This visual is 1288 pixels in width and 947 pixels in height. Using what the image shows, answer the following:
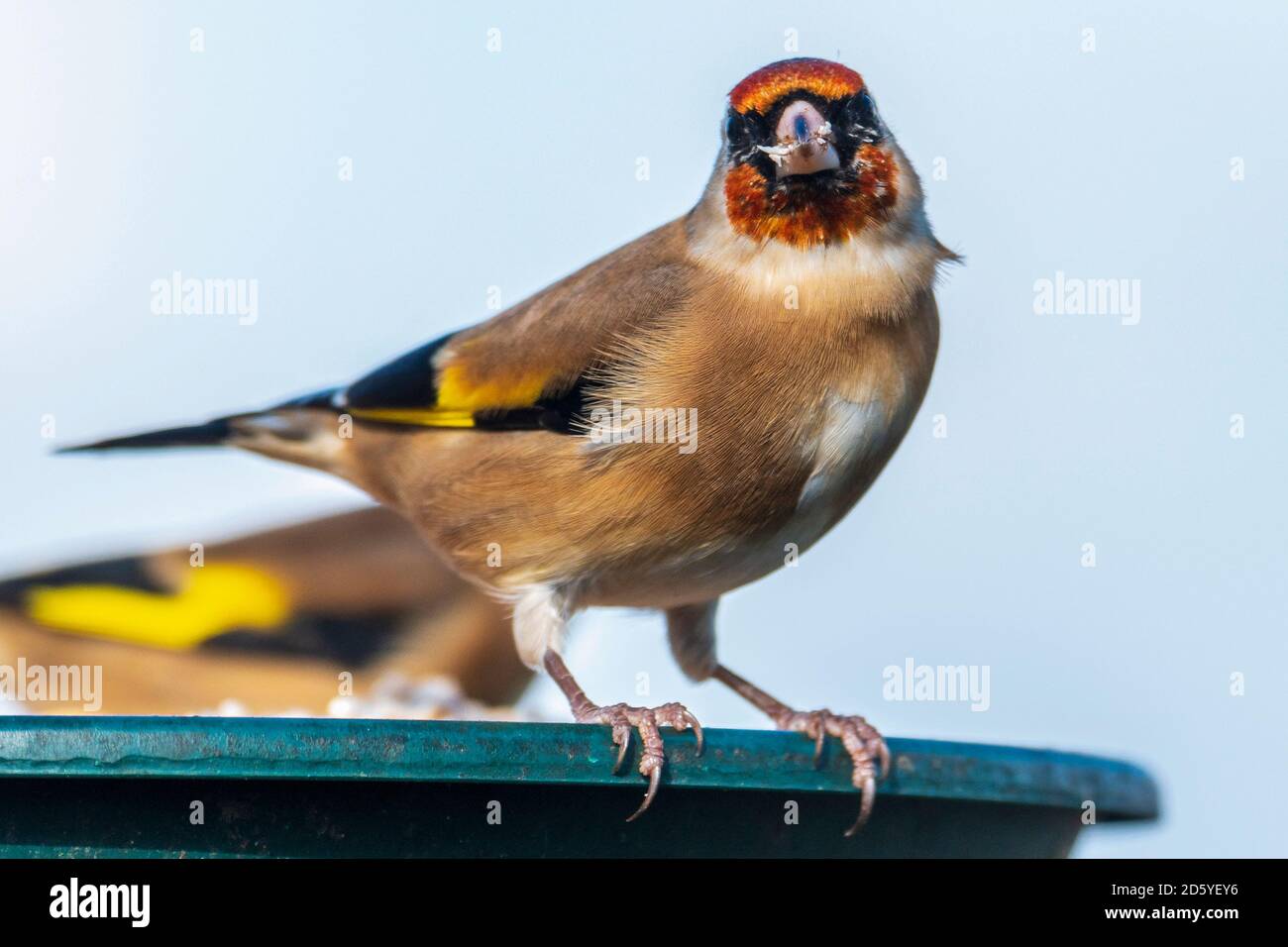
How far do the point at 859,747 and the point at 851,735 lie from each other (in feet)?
0.44

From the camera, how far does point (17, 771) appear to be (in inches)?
104

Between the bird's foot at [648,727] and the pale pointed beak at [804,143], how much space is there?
1.45m

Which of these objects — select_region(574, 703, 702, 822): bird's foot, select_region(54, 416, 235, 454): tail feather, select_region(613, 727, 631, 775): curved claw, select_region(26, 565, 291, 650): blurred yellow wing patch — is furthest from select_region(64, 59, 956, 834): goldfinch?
select_region(26, 565, 291, 650): blurred yellow wing patch

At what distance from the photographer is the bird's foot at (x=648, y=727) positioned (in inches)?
119

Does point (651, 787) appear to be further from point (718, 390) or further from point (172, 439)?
point (172, 439)

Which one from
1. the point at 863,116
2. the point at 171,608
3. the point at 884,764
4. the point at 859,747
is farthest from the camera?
the point at 171,608

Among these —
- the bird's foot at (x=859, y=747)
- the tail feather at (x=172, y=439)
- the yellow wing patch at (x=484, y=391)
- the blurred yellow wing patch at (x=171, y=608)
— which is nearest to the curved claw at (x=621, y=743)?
the bird's foot at (x=859, y=747)

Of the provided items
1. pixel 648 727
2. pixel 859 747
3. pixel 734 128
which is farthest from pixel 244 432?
pixel 859 747

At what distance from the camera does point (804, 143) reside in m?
4.04

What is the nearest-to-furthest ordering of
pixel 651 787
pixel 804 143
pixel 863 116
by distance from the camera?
pixel 651 787
pixel 804 143
pixel 863 116

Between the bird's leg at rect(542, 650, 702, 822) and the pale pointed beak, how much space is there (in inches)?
57.0

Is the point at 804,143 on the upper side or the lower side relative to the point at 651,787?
upper
